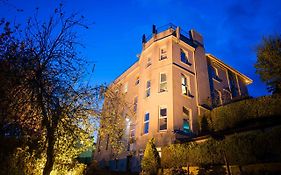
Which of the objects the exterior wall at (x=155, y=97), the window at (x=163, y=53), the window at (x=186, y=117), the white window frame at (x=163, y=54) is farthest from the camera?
the window at (x=163, y=53)

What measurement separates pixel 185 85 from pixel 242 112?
6.53 meters

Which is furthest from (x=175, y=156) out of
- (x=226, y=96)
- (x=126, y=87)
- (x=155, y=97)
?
(x=126, y=87)

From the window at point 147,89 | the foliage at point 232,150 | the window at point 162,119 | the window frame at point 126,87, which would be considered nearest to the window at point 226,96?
the window at point 162,119

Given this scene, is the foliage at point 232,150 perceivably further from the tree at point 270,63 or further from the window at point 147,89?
the window at point 147,89

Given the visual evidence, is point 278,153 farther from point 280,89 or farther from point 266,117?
point 280,89

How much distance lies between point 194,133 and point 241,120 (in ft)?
14.8

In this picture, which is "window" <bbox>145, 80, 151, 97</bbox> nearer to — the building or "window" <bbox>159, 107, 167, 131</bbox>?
the building

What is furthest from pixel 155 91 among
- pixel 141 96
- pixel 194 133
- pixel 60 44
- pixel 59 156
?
pixel 60 44

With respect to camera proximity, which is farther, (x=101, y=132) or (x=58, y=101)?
(x=101, y=132)

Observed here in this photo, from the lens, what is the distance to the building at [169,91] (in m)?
18.5

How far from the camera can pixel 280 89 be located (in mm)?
15641

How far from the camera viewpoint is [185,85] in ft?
68.4

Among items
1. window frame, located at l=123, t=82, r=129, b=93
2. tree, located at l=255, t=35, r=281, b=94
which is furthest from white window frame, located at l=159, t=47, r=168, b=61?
tree, located at l=255, t=35, r=281, b=94

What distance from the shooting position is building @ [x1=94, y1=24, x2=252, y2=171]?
18516 mm
